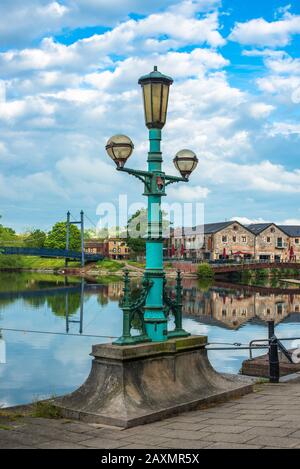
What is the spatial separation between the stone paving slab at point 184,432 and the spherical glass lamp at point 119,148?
3435mm

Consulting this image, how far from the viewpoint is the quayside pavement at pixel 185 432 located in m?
5.75

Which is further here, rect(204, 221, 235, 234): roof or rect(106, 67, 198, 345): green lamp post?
rect(204, 221, 235, 234): roof

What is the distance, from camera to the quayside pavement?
575 centimetres

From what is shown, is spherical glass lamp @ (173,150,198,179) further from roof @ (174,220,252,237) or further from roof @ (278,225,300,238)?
roof @ (278,225,300,238)

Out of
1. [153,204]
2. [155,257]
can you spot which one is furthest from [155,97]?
[155,257]

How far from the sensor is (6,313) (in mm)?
36656

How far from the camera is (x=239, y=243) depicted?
311ft

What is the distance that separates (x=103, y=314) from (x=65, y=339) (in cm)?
1252

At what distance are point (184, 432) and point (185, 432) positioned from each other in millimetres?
11

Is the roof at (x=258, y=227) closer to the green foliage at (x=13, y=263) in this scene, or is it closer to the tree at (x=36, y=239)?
the green foliage at (x=13, y=263)

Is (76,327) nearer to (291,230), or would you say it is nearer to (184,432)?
(184,432)

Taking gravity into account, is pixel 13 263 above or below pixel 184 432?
above

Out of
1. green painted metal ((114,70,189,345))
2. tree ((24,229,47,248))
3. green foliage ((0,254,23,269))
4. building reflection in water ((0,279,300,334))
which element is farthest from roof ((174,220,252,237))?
green painted metal ((114,70,189,345))
